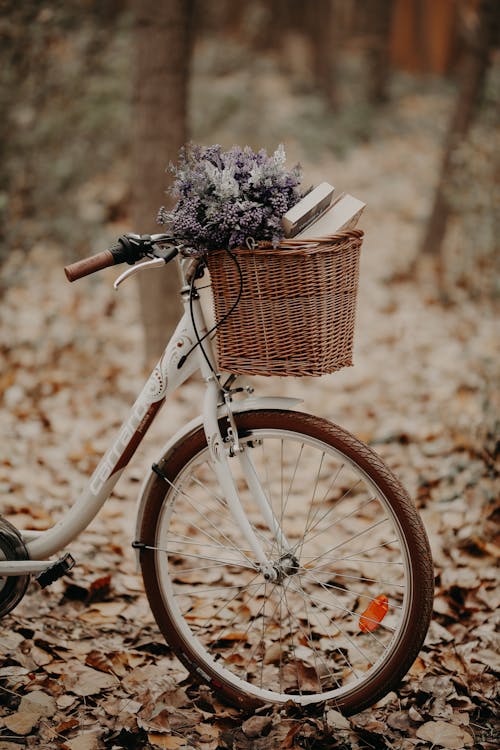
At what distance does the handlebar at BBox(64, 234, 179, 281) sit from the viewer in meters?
1.86

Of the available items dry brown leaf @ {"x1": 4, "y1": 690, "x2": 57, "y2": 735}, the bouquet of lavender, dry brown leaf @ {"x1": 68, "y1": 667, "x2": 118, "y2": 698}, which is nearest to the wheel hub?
dry brown leaf @ {"x1": 68, "y1": 667, "x2": 118, "y2": 698}

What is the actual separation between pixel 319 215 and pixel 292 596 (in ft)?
5.28

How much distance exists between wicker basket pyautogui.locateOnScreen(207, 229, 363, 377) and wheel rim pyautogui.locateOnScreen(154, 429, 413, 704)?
0.29 m

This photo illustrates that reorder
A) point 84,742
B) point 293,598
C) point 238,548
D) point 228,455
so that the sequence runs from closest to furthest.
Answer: point 84,742, point 228,455, point 238,548, point 293,598

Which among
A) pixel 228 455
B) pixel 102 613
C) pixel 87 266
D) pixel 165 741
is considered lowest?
pixel 165 741

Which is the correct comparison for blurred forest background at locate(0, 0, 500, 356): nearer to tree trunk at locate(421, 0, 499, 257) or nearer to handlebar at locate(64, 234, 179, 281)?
tree trunk at locate(421, 0, 499, 257)

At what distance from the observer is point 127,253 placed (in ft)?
6.34

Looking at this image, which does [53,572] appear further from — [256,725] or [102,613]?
[256,725]

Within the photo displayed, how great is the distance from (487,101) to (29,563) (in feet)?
20.4

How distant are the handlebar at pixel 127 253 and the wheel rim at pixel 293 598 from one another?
605 mm

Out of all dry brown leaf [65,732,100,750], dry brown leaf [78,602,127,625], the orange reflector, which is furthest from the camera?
dry brown leaf [78,602,127,625]

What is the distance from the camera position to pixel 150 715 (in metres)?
2.11

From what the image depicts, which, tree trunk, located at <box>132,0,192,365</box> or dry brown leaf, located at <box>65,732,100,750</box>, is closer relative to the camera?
dry brown leaf, located at <box>65,732,100,750</box>

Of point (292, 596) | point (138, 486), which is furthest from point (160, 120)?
point (292, 596)
